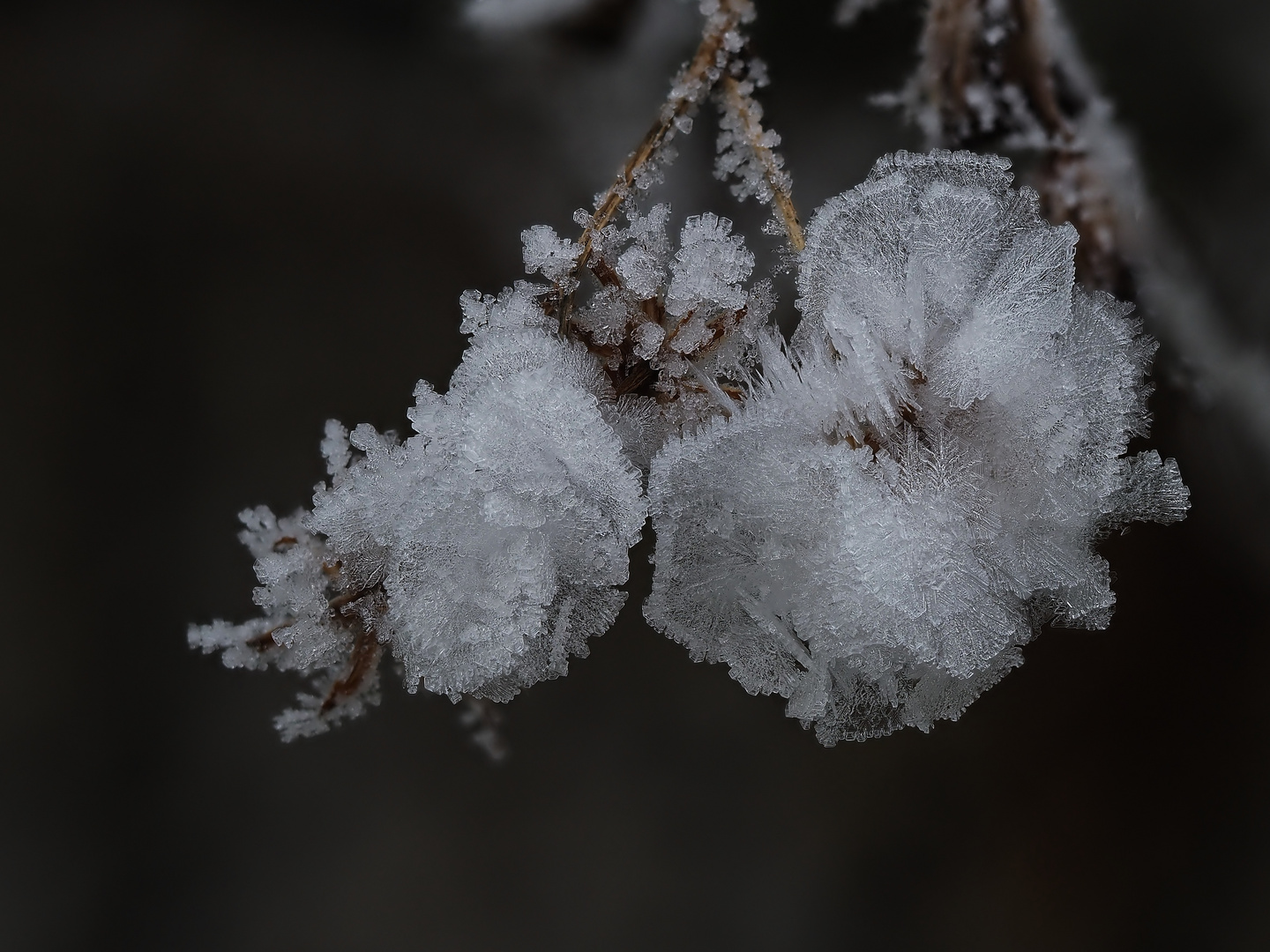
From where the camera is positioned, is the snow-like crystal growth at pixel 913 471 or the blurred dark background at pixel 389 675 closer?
the snow-like crystal growth at pixel 913 471

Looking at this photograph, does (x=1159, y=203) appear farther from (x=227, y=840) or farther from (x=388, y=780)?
(x=227, y=840)

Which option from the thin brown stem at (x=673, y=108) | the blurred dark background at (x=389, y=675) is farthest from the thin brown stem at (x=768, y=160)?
the blurred dark background at (x=389, y=675)

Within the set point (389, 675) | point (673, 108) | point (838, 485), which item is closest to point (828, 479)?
point (838, 485)

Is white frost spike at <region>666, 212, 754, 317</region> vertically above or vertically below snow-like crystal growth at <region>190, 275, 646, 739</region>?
above

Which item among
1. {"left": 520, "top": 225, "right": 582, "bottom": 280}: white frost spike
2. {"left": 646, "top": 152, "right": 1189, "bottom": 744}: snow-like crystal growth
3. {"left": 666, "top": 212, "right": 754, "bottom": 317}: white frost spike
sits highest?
{"left": 520, "top": 225, "right": 582, "bottom": 280}: white frost spike

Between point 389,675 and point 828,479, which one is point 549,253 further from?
point 389,675

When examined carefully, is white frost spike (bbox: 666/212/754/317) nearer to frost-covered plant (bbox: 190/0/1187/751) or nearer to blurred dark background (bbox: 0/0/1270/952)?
frost-covered plant (bbox: 190/0/1187/751)

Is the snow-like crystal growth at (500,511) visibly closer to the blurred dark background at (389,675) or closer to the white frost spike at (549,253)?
the white frost spike at (549,253)

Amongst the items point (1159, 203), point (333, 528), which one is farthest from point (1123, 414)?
point (1159, 203)

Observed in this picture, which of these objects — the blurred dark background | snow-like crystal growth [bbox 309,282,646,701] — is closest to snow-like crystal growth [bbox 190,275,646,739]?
snow-like crystal growth [bbox 309,282,646,701]
